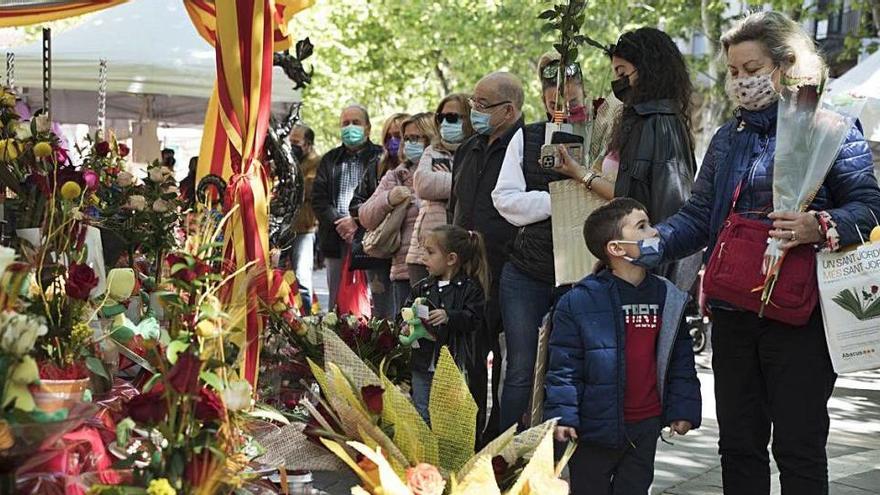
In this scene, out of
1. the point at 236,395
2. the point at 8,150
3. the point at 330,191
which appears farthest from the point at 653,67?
the point at 330,191

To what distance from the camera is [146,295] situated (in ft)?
15.3

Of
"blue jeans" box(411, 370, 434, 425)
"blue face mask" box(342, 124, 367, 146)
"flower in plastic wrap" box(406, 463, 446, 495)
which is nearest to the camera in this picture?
"flower in plastic wrap" box(406, 463, 446, 495)

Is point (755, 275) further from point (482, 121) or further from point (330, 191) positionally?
point (330, 191)

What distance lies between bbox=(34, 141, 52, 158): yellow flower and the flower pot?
1961mm

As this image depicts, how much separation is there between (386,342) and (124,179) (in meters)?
1.37

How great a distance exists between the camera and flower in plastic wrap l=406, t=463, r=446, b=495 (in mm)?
2971

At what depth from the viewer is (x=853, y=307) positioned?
178 inches

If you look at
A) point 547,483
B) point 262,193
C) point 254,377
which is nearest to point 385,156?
point 262,193

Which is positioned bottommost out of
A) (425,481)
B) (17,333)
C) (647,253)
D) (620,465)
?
(620,465)

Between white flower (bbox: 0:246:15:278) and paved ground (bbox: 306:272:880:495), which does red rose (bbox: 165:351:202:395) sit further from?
paved ground (bbox: 306:272:880:495)

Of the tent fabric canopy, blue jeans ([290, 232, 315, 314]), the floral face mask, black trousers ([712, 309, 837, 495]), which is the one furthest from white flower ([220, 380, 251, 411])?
the tent fabric canopy

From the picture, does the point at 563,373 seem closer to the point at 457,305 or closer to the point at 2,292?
the point at 457,305

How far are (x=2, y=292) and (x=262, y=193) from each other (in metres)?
2.87

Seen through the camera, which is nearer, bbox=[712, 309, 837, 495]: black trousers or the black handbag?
bbox=[712, 309, 837, 495]: black trousers
